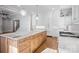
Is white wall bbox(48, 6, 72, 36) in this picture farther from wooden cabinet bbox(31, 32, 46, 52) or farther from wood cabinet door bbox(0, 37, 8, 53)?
wood cabinet door bbox(0, 37, 8, 53)

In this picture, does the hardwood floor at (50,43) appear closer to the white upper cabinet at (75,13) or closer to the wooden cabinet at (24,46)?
the wooden cabinet at (24,46)

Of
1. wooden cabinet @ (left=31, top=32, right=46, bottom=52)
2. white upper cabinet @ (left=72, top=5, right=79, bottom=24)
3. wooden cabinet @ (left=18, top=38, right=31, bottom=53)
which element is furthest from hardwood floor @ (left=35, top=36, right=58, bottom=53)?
white upper cabinet @ (left=72, top=5, right=79, bottom=24)

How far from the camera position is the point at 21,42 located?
5.14 ft

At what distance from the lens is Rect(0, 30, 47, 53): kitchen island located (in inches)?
61.7

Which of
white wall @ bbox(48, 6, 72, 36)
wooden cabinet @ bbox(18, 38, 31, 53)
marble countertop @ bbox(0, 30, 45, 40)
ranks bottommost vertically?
wooden cabinet @ bbox(18, 38, 31, 53)

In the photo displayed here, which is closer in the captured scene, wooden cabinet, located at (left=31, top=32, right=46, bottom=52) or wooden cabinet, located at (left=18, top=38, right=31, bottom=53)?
wooden cabinet, located at (left=18, top=38, right=31, bottom=53)

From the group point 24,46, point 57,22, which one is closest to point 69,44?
point 57,22

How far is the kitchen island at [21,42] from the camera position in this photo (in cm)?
157

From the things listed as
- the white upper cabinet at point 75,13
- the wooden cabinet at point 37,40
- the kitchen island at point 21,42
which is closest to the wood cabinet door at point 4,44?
the kitchen island at point 21,42

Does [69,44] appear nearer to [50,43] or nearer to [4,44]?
[50,43]

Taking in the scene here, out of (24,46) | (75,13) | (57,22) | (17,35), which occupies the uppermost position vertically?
(75,13)
